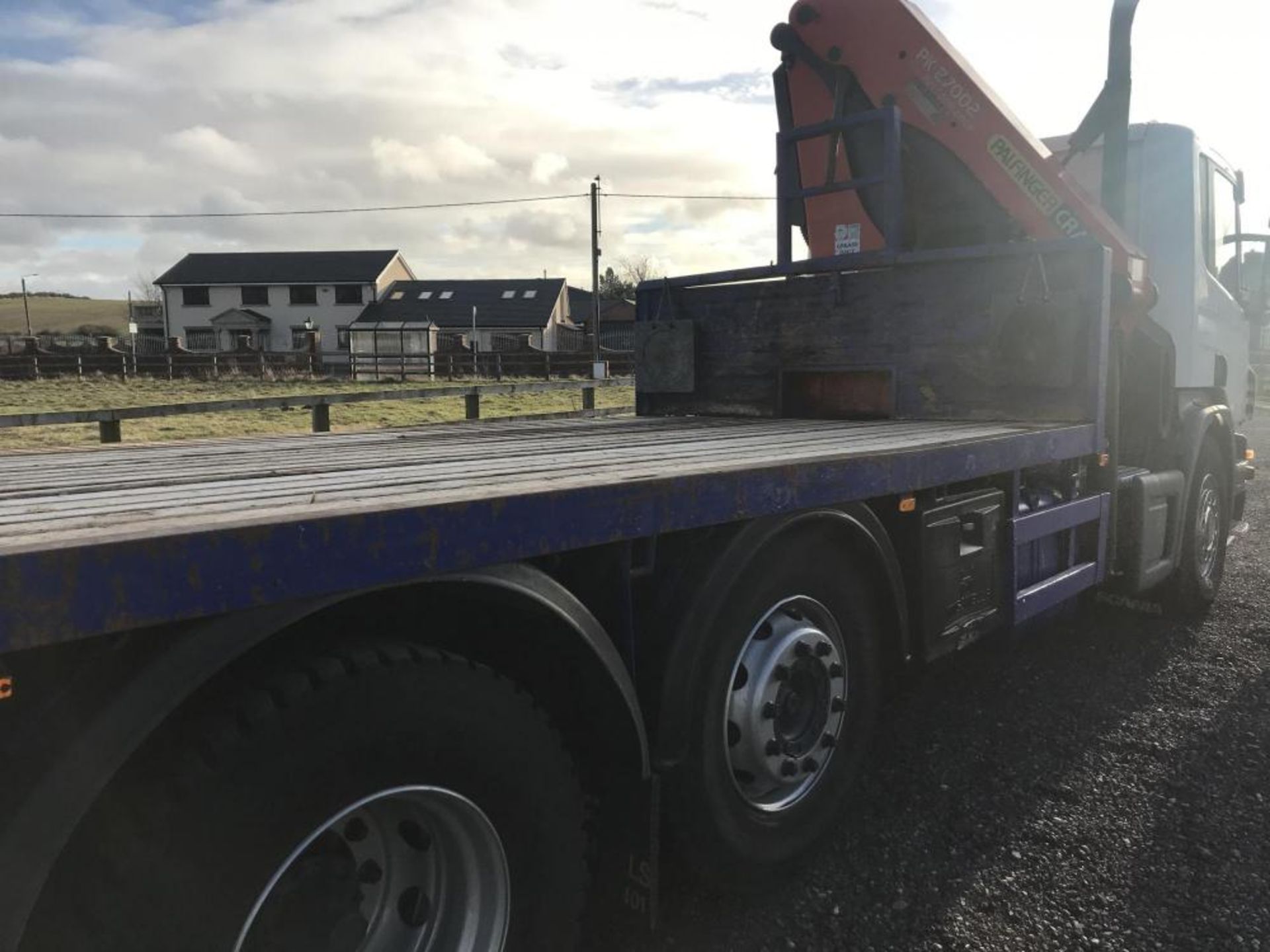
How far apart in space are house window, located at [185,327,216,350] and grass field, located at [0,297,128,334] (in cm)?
3847

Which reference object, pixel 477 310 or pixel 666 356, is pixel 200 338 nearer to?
pixel 477 310

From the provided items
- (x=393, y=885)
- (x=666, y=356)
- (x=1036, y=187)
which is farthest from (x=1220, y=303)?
(x=393, y=885)

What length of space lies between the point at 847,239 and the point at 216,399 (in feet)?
65.1

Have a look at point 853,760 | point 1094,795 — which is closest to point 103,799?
point 853,760

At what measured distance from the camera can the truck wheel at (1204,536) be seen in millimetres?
5434

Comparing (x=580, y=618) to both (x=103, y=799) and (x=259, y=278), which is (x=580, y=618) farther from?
(x=259, y=278)

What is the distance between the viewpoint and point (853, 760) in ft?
10.3

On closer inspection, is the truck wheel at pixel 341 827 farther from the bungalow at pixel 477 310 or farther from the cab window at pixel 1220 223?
the bungalow at pixel 477 310

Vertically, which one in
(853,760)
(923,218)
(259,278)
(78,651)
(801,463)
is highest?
(259,278)

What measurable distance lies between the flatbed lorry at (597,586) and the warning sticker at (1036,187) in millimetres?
17

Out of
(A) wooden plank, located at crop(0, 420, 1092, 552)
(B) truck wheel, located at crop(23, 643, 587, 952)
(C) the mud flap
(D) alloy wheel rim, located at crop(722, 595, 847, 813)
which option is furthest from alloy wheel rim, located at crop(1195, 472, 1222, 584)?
(B) truck wheel, located at crop(23, 643, 587, 952)

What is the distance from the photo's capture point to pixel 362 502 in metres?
1.77

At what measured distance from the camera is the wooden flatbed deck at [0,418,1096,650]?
4.44 ft

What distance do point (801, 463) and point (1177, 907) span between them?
1.72 meters
